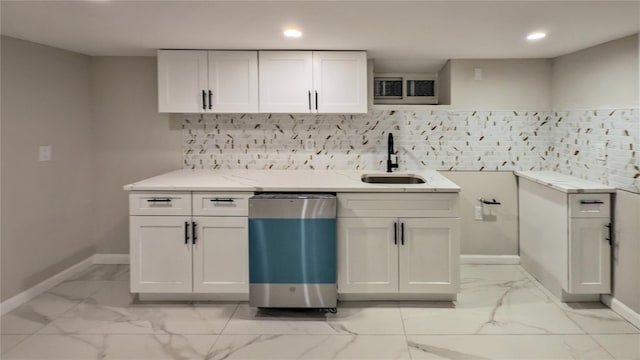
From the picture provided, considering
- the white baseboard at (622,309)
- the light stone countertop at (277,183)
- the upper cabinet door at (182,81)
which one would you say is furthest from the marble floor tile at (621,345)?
the upper cabinet door at (182,81)

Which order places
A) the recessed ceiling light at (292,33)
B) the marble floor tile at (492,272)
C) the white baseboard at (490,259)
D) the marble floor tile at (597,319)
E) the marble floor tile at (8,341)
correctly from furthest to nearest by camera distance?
the white baseboard at (490,259) < the marble floor tile at (492,272) < the recessed ceiling light at (292,33) < the marble floor tile at (597,319) < the marble floor tile at (8,341)

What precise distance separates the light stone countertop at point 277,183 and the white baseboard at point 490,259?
0.94m

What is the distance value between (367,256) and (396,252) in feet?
0.66

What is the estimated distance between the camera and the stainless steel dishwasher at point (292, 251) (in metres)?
2.92

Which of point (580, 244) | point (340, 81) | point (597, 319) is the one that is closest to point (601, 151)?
point (580, 244)

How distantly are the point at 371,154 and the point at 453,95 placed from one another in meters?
0.89

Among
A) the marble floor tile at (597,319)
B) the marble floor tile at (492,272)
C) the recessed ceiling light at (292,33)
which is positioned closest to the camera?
the marble floor tile at (597,319)

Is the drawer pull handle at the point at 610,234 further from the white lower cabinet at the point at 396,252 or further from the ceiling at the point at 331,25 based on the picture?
the ceiling at the point at 331,25

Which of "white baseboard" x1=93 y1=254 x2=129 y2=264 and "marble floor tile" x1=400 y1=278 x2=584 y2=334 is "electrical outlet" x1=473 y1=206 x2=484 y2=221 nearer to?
"marble floor tile" x1=400 y1=278 x2=584 y2=334

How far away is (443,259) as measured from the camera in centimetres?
305

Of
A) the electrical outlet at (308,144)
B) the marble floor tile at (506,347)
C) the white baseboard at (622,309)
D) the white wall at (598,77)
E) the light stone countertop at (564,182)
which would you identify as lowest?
the marble floor tile at (506,347)

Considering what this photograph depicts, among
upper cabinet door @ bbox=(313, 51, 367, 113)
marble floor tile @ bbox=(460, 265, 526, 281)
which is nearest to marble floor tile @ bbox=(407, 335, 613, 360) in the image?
marble floor tile @ bbox=(460, 265, 526, 281)

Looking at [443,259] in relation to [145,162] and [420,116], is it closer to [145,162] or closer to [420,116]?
[420,116]

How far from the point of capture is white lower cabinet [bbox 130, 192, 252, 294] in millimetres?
3055
